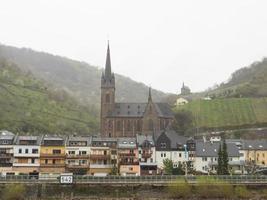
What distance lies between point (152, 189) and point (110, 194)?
22.6 feet

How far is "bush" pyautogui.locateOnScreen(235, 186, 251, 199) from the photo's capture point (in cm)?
8225

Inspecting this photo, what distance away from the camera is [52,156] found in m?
102

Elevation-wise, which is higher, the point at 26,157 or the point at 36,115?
the point at 36,115

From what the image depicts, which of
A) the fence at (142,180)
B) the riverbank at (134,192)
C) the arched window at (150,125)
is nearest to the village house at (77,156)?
the fence at (142,180)

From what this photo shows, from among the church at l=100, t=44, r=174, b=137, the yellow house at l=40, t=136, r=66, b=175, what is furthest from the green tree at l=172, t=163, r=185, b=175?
the church at l=100, t=44, r=174, b=137

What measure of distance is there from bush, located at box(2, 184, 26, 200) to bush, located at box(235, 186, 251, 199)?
33.8 m

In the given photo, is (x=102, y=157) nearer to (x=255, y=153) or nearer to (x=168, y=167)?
(x=168, y=167)

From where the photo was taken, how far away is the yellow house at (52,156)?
332 feet

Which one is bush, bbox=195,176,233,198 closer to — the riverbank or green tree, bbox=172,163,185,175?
the riverbank

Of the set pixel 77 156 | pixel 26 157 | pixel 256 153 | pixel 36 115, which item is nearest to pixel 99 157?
pixel 77 156

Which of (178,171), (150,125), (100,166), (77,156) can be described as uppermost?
(150,125)

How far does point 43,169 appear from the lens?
100938 millimetres

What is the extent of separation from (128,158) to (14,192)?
31714 millimetres

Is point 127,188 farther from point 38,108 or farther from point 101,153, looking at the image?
point 38,108
